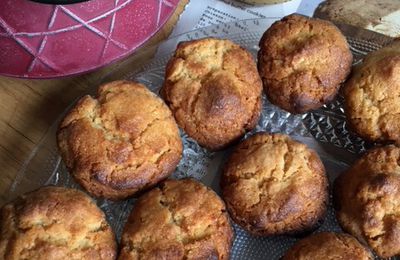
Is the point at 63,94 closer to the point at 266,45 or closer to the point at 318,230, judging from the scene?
the point at 266,45

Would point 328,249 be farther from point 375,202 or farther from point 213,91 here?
point 213,91

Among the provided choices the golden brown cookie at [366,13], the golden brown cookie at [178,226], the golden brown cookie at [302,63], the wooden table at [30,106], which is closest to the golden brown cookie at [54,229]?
the golden brown cookie at [178,226]

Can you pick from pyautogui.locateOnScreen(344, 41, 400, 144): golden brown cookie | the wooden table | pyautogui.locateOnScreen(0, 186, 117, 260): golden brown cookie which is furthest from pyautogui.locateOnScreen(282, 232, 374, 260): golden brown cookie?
the wooden table

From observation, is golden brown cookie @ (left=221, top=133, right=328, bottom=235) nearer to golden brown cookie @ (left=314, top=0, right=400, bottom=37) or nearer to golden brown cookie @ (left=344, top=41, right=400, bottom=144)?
golden brown cookie @ (left=344, top=41, right=400, bottom=144)

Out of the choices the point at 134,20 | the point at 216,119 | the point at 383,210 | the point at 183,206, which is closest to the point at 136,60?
the point at 134,20

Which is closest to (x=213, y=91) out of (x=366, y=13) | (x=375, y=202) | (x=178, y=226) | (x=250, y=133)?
(x=250, y=133)

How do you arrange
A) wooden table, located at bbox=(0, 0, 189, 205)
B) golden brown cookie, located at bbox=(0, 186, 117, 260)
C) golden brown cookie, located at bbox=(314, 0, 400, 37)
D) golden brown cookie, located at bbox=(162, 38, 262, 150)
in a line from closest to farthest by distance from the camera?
1. golden brown cookie, located at bbox=(0, 186, 117, 260)
2. golden brown cookie, located at bbox=(162, 38, 262, 150)
3. wooden table, located at bbox=(0, 0, 189, 205)
4. golden brown cookie, located at bbox=(314, 0, 400, 37)
